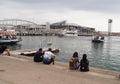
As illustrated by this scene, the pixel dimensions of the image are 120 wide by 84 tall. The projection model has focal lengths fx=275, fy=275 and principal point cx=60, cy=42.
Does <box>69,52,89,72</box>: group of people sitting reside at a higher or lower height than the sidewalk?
higher

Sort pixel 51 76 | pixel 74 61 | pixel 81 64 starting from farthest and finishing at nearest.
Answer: pixel 74 61 → pixel 81 64 → pixel 51 76

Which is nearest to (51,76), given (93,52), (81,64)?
(81,64)

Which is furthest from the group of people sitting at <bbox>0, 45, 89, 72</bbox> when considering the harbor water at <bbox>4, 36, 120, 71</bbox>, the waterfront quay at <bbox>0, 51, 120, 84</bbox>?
the harbor water at <bbox>4, 36, 120, 71</bbox>

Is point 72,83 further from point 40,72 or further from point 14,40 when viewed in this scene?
point 14,40

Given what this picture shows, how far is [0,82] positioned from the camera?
41.0 ft

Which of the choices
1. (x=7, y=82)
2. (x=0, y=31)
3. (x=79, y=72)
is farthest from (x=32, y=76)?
(x=0, y=31)

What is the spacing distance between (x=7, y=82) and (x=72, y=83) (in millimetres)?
2995

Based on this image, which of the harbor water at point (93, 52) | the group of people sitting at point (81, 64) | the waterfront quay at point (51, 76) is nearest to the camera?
the waterfront quay at point (51, 76)

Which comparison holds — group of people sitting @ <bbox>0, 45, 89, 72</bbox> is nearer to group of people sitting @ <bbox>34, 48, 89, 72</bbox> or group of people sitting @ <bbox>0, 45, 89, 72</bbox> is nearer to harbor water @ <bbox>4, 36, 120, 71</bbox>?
group of people sitting @ <bbox>34, 48, 89, 72</bbox>

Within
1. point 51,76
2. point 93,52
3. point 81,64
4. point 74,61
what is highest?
point 74,61

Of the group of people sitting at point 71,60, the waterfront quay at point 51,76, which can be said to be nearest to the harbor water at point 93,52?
the group of people sitting at point 71,60

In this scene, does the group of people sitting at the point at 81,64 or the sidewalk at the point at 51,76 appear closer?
the sidewalk at the point at 51,76

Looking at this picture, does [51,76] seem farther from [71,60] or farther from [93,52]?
[93,52]

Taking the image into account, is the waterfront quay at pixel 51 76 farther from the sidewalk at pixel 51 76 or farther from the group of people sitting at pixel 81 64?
the group of people sitting at pixel 81 64
